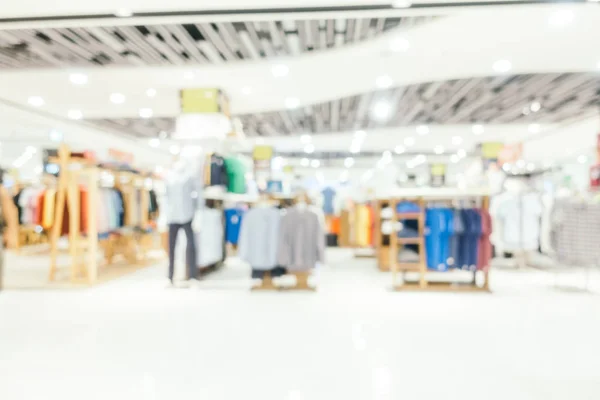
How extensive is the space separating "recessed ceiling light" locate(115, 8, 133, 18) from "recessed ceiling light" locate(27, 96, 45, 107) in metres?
6.37

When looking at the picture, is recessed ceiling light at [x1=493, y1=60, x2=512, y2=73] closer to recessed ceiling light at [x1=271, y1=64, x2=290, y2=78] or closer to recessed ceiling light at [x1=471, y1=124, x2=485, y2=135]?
recessed ceiling light at [x1=271, y1=64, x2=290, y2=78]

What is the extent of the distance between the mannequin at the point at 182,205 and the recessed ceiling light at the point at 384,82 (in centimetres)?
501

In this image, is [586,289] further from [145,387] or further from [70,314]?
[70,314]

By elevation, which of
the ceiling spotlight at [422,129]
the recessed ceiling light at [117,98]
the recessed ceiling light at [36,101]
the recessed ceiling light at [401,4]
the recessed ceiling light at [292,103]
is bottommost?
the recessed ceiling light at [401,4]

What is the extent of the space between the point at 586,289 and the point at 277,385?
4894mm

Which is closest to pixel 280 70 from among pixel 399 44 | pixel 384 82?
pixel 384 82

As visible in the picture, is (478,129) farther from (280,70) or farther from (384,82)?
(280,70)

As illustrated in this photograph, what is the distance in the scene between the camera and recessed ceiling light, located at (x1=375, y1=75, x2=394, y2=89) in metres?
9.55

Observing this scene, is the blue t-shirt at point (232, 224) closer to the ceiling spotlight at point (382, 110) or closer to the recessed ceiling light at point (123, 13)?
the recessed ceiling light at point (123, 13)

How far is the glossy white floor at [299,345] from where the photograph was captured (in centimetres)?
277

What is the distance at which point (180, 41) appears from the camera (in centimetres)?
749

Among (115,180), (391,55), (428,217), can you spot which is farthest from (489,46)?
(115,180)

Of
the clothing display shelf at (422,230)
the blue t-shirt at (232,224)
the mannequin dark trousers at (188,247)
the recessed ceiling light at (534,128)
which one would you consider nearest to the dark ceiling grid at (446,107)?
the recessed ceiling light at (534,128)

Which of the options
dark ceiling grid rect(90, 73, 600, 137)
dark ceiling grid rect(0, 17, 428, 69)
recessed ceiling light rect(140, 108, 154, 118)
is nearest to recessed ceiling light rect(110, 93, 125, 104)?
recessed ceiling light rect(140, 108, 154, 118)
